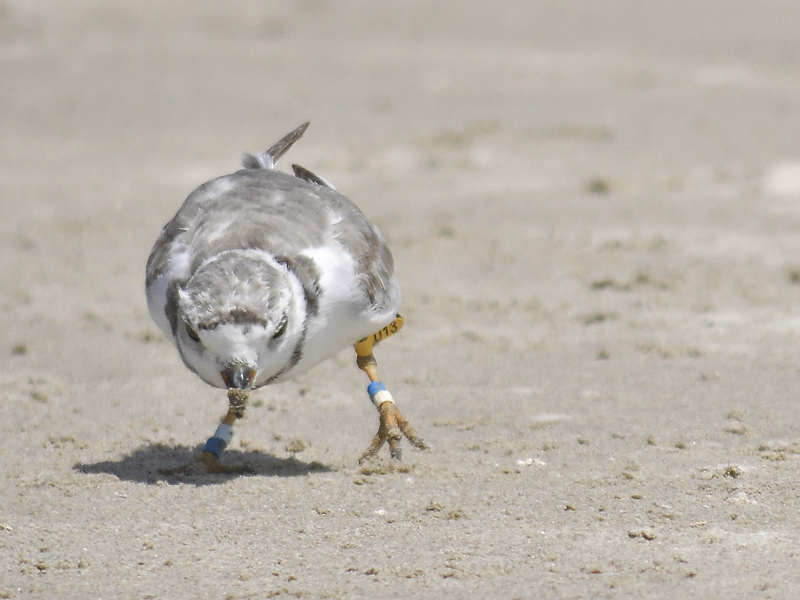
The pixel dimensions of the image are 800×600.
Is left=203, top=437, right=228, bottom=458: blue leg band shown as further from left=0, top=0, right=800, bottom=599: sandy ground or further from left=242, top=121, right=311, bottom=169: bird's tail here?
left=242, top=121, right=311, bottom=169: bird's tail

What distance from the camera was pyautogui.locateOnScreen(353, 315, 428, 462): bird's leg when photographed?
5.57 metres

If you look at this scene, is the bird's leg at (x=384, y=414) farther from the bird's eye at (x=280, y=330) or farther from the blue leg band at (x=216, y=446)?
the bird's eye at (x=280, y=330)

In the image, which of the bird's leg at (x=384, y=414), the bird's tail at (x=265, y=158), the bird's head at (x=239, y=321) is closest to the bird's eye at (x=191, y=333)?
the bird's head at (x=239, y=321)

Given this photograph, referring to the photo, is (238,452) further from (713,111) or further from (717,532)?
(713,111)

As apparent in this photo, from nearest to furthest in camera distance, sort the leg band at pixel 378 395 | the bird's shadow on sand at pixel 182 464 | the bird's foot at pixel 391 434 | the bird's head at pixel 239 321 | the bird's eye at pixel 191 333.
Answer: the bird's head at pixel 239 321, the bird's eye at pixel 191 333, the bird's shadow on sand at pixel 182 464, the bird's foot at pixel 391 434, the leg band at pixel 378 395

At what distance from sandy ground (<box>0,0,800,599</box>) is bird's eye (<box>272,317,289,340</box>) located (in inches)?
31.2

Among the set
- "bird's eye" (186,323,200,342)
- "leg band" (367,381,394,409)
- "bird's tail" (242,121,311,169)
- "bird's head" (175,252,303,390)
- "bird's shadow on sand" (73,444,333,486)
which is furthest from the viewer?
"bird's tail" (242,121,311,169)

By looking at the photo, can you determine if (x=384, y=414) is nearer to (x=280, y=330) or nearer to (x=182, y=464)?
(x=182, y=464)

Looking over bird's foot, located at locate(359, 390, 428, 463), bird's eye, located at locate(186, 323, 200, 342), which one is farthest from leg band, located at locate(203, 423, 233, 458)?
bird's eye, located at locate(186, 323, 200, 342)

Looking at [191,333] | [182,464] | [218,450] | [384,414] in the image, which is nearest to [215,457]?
[218,450]

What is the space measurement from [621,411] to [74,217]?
6.31 meters

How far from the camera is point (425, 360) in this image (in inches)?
292

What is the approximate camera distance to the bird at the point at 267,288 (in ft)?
14.7

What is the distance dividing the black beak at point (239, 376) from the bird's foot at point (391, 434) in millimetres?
1226
